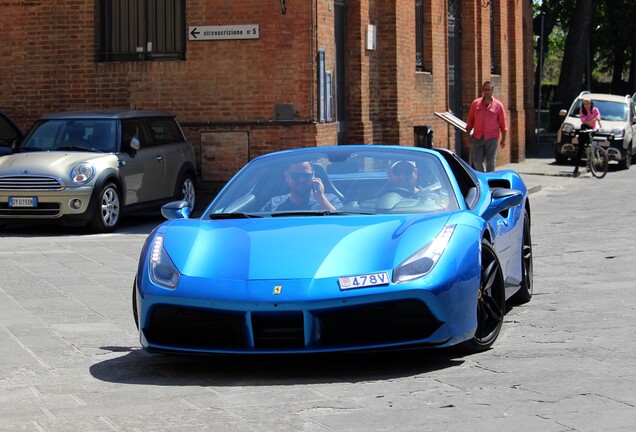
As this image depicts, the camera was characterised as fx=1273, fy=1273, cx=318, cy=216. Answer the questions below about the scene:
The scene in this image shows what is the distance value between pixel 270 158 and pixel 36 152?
885 cm

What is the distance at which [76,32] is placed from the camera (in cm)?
2097

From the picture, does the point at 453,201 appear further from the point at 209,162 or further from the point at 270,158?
the point at 209,162

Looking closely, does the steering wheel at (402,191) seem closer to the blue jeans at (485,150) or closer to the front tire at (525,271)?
the front tire at (525,271)

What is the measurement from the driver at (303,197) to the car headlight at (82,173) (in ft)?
27.1

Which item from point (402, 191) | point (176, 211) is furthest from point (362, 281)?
point (176, 211)

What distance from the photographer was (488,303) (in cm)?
772

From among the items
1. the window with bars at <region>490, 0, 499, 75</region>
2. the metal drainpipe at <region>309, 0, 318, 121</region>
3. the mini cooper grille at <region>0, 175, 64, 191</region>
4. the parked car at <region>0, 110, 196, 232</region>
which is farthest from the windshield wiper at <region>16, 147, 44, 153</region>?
the window with bars at <region>490, 0, 499, 75</region>

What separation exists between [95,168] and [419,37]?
39.9 feet

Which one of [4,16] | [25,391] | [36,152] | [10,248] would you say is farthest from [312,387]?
[4,16]

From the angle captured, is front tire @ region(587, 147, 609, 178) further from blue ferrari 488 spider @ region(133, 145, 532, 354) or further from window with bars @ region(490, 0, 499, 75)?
blue ferrari 488 spider @ region(133, 145, 532, 354)

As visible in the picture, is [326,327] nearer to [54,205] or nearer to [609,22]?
[54,205]

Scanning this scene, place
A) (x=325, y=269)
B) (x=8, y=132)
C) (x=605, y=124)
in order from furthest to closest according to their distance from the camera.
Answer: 1. (x=605, y=124)
2. (x=8, y=132)
3. (x=325, y=269)

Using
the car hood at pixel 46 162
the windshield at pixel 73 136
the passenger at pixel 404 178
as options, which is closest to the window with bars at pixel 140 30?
the windshield at pixel 73 136

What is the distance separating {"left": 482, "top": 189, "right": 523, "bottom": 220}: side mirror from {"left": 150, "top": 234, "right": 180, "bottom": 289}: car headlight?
2.28m
